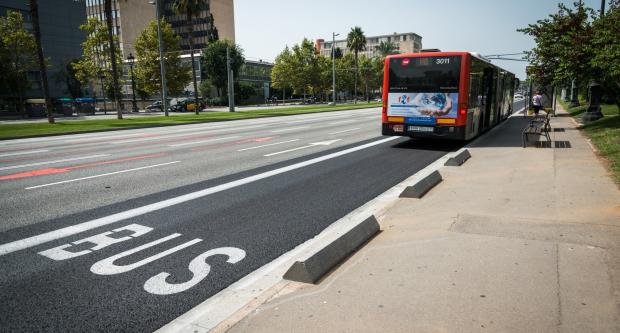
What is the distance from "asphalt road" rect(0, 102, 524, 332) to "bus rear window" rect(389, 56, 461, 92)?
2.52m

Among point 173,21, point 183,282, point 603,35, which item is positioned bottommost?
point 183,282

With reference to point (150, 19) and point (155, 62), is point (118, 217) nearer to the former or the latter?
point (155, 62)

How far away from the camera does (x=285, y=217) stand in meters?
5.96

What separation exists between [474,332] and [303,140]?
13444 mm

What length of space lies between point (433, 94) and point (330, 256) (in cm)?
1020

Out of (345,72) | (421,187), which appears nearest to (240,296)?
(421,187)

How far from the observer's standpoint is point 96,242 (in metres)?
4.89

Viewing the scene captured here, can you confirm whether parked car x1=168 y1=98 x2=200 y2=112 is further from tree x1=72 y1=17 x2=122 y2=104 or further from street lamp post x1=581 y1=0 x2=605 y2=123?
street lamp post x1=581 y1=0 x2=605 y2=123

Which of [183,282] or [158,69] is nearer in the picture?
[183,282]

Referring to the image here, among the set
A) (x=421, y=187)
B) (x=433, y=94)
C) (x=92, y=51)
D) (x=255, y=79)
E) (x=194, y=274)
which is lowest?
(x=194, y=274)

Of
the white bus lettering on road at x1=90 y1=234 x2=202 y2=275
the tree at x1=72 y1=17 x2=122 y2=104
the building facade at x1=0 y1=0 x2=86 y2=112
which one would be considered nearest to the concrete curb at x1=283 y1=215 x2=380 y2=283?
the white bus lettering on road at x1=90 y1=234 x2=202 y2=275

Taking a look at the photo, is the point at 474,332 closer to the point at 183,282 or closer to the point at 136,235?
the point at 183,282

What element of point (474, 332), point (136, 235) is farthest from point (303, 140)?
point (474, 332)

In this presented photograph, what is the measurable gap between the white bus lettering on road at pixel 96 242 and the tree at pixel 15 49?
51070 millimetres
